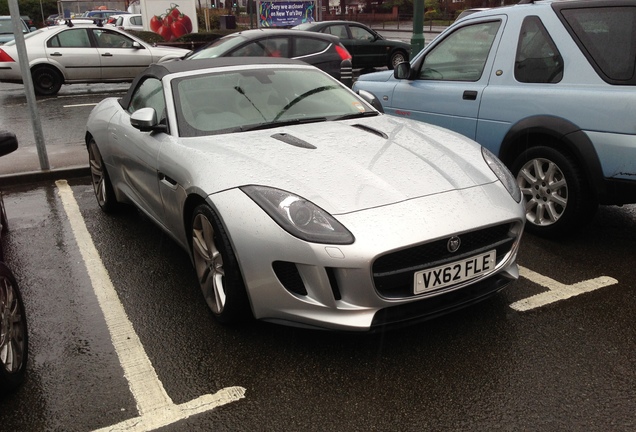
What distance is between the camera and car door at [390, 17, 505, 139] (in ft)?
15.9

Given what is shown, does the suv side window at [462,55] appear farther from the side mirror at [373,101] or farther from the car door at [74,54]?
the car door at [74,54]

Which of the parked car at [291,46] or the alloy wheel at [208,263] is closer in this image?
the alloy wheel at [208,263]

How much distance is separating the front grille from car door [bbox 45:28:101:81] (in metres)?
12.4

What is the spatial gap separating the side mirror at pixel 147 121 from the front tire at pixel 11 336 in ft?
4.51

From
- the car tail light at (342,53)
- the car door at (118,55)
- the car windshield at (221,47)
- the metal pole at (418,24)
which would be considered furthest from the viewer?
the car door at (118,55)

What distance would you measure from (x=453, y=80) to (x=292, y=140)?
2247 millimetres

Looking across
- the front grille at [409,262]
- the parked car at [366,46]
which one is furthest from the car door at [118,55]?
the front grille at [409,262]

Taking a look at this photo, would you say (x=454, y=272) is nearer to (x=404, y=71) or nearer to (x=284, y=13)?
(x=404, y=71)

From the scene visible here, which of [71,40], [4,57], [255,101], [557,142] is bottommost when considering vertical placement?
[557,142]

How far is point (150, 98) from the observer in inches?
174

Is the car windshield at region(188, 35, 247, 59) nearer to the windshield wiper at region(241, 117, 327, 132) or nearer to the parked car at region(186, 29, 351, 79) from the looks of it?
the parked car at region(186, 29, 351, 79)

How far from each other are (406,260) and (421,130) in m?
1.47

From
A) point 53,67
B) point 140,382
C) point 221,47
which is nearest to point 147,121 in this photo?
point 140,382

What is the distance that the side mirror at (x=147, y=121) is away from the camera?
376cm
